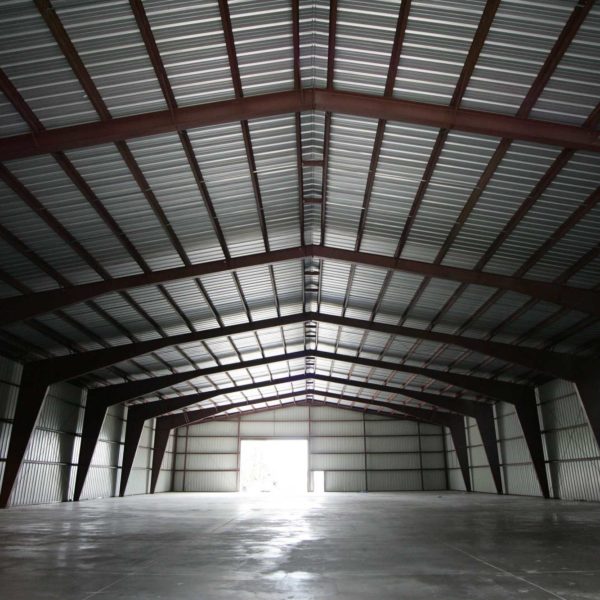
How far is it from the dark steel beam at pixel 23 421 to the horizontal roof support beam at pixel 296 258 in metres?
8.10

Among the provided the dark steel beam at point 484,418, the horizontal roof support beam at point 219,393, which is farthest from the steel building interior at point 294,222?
the horizontal roof support beam at point 219,393

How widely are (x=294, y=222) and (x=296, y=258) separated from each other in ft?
7.98

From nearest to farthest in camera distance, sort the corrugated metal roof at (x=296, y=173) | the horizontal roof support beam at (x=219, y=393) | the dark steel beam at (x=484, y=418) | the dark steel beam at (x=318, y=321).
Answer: the corrugated metal roof at (x=296, y=173)
the dark steel beam at (x=318, y=321)
the dark steel beam at (x=484, y=418)
the horizontal roof support beam at (x=219, y=393)

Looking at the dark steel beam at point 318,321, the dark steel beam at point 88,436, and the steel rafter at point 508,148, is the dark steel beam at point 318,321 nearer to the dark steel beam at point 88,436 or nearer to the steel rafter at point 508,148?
the steel rafter at point 508,148

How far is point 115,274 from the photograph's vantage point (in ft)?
73.8

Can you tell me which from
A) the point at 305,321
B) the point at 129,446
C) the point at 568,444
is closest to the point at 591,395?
the point at 568,444

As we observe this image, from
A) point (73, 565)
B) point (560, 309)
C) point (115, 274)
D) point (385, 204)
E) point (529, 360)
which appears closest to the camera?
point (73, 565)

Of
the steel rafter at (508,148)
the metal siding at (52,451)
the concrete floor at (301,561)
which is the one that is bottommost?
the concrete floor at (301,561)

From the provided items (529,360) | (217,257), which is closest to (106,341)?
(217,257)

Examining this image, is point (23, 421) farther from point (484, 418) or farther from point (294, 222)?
point (484, 418)

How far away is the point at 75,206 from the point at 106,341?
15095mm

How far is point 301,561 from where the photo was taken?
9.63 m

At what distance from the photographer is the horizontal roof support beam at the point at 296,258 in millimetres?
22203

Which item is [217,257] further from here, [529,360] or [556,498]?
[556,498]
